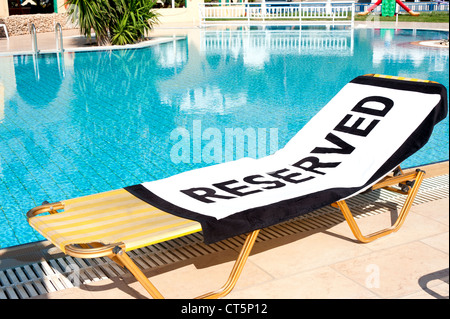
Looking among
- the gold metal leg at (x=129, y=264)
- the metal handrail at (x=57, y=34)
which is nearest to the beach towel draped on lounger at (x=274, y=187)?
the gold metal leg at (x=129, y=264)

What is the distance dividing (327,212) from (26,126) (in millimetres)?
4570

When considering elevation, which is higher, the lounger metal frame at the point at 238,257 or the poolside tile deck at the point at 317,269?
the lounger metal frame at the point at 238,257

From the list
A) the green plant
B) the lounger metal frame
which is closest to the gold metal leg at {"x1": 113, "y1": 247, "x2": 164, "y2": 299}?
the lounger metal frame

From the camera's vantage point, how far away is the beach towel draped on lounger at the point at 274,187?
103 inches

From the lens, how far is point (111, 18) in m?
14.6

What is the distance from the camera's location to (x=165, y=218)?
2.76 meters

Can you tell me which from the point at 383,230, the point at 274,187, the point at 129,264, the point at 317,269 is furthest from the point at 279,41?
the point at 129,264

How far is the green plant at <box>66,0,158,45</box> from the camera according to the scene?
14.1m

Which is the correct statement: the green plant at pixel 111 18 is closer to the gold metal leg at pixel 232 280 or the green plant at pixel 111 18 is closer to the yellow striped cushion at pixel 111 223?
the yellow striped cushion at pixel 111 223

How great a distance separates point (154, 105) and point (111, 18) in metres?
7.35

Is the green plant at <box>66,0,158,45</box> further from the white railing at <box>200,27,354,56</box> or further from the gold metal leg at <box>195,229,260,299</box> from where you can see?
the gold metal leg at <box>195,229,260,299</box>

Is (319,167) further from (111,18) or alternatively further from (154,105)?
(111,18)
